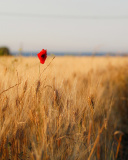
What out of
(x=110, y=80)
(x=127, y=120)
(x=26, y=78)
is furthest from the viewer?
(x=110, y=80)

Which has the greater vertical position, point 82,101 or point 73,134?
point 82,101

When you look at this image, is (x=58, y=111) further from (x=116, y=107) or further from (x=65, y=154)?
(x=116, y=107)

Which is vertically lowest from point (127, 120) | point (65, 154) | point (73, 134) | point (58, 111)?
point (127, 120)

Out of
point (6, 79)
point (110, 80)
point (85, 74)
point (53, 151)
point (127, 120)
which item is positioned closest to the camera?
point (53, 151)

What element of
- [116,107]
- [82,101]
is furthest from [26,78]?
[116,107]

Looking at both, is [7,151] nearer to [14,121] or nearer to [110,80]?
[14,121]

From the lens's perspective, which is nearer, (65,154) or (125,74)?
(65,154)

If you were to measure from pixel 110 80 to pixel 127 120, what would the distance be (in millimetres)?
1302

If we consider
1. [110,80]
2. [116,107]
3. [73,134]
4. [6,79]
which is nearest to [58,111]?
[73,134]

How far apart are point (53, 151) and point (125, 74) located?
4.64 m

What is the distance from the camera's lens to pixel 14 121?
106 centimetres

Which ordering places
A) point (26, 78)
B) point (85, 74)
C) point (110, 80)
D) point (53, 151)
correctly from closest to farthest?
point (53, 151), point (26, 78), point (85, 74), point (110, 80)

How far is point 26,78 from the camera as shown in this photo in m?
1.15

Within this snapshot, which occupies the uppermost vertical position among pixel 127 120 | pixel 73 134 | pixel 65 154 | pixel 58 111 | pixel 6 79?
pixel 6 79
